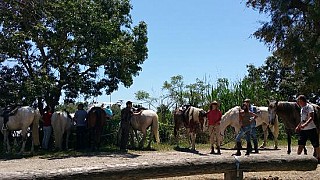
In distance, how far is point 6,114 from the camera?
17250 millimetres

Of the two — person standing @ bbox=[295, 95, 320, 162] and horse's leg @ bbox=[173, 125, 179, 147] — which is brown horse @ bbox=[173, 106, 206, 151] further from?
person standing @ bbox=[295, 95, 320, 162]

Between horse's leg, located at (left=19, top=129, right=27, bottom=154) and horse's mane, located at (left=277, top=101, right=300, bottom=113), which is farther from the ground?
horse's mane, located at (left=277, top=101, right=300, bottom=113)

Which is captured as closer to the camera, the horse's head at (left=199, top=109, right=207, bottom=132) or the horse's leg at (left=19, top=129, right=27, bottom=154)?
the horse's leg at (left=19, top=129, right=27, bottom=154)

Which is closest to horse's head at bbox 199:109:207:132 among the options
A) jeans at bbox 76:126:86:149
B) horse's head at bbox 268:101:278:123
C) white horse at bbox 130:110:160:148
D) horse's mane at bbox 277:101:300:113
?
white horse at bbox 130:110:160:148

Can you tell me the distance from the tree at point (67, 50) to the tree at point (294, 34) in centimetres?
607

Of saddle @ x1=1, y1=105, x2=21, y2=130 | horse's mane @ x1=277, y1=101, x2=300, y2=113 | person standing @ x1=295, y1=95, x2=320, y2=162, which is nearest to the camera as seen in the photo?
person standing @ x1=295, y1=95, x2=320, y2=162

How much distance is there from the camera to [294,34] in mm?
16344

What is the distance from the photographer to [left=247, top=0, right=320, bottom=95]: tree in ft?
51.4

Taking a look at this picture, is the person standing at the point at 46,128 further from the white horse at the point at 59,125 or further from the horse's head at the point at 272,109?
the horse's head at the point at 272,109

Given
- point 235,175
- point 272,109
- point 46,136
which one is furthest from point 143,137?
point 235,175

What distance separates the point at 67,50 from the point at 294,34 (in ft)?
30.4

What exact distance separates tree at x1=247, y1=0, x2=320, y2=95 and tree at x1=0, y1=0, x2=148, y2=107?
6066 millimetres

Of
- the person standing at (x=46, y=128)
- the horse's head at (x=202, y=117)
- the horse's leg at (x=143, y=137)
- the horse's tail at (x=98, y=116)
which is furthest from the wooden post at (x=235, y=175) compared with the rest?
the person standing at (x=46, y=128)

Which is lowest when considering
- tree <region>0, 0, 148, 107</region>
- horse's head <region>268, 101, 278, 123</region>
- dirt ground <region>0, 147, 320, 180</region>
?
dirt ground <region>0, 147, 320, 180</region>
